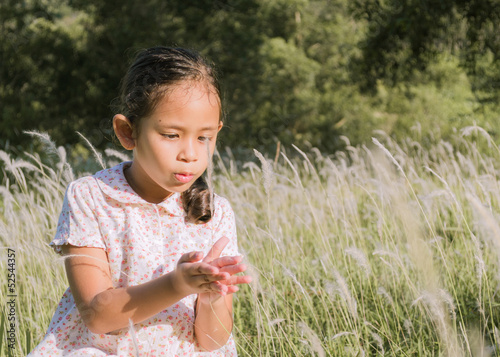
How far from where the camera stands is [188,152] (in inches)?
64.7

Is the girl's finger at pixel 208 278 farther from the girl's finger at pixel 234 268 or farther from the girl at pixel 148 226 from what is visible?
the girl at pixel 148 226

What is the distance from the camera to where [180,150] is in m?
1.65

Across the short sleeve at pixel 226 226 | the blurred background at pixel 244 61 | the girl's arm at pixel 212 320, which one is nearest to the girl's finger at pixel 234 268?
the girl's arm at pixel 212 320

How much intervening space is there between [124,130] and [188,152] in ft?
1.07

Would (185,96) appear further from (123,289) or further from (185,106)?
(123,289)

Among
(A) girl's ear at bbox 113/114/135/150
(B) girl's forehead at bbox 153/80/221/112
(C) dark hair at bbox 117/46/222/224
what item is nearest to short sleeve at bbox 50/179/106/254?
(A) girl's ear at bbox 113/114/135/150

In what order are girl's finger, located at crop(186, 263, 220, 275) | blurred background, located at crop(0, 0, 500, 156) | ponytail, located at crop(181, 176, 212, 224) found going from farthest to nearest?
blurred background, located at crop(0, 0, 500, 156), ponytail, located at crop(181, 176, 212, 224), girl's finger, located at crop(186, 263, 220, 275)

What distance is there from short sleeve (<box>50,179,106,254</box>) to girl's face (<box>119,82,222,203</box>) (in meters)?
0.26

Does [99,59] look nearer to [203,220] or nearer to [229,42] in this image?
[229,42]

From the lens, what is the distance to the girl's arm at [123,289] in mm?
1352

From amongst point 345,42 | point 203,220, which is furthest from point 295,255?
point 345,42

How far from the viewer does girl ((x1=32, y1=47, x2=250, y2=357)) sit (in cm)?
165

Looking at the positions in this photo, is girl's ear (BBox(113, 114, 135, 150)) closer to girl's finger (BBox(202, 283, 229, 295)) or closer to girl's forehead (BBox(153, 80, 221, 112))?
girl's forehead (BBox(153, 80, 221, 112))

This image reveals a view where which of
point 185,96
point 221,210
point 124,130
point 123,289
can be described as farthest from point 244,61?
point 123,289
